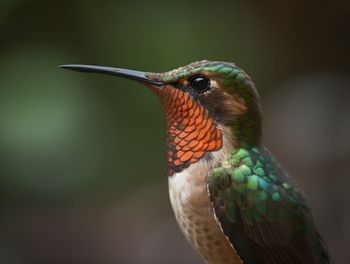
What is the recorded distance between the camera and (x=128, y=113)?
334 centimetres

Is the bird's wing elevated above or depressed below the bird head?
below

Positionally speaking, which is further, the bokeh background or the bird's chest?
the bokeh background

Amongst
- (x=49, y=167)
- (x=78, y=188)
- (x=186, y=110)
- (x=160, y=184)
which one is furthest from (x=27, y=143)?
(x=160, y=184)

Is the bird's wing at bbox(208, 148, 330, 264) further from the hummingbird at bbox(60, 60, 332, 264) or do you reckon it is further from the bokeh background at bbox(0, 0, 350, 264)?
the bokeh background at bbox(0, 0, 350, 264)

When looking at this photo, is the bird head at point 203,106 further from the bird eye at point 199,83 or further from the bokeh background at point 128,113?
the bokeh background at point 128,113

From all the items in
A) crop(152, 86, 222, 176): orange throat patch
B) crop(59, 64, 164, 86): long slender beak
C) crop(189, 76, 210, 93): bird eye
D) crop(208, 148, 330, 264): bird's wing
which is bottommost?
crop(208, 148, 330, 264): bird's wing

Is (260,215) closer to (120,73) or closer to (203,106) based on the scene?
(203,106)

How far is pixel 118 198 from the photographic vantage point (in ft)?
16.1

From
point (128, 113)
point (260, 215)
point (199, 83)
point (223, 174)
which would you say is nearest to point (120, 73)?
point (199, 83)

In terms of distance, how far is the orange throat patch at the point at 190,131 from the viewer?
1481mm

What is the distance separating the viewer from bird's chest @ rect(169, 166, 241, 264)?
146 cm

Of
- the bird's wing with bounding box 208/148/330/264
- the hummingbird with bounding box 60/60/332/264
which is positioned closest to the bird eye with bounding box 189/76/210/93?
the hummingbird with bounding box 60/60/332/264

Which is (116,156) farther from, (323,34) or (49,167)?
(323,34)

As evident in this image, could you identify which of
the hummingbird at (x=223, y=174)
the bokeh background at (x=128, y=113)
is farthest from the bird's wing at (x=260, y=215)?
the bokeh background at (x=128, y=113)
